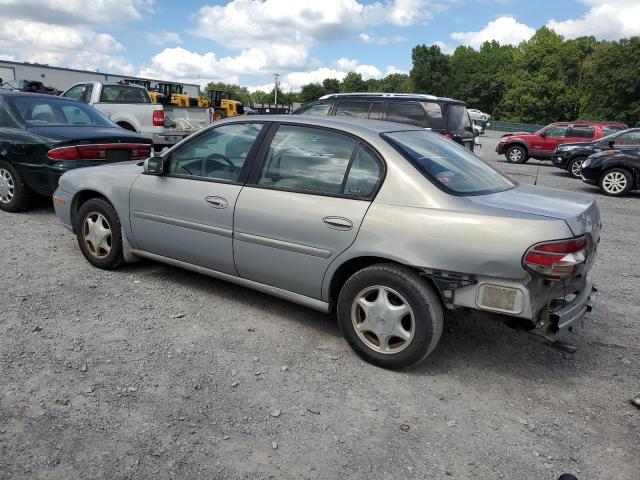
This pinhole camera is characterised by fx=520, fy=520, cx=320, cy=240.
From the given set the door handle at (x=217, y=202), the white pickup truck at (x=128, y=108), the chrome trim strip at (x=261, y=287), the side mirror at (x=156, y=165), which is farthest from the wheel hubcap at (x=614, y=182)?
the side mirror at (x=156, y=165)

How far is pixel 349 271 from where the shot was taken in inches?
139

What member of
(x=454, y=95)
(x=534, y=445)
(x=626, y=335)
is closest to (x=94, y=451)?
(x=534, y=445)

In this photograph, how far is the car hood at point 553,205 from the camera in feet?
9.89

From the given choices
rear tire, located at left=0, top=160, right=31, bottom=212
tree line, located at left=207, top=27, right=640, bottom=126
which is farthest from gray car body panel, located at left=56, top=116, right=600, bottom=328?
tree line, located at left=207, top=27, right=640, bottom=126

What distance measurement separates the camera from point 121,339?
142 inches

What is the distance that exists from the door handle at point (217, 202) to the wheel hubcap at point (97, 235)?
1308 millimetres

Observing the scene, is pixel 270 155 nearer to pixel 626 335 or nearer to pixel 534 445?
pixel 534 445

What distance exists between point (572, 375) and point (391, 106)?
865 cm

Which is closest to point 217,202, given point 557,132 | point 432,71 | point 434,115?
point 434,115

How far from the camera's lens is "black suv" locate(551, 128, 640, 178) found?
45.0 feet

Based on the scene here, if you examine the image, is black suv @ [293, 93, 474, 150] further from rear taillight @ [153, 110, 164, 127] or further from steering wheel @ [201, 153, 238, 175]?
steering wheel @ [201, 153, 238, 175]

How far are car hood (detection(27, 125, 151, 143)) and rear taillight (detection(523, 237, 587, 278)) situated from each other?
5.56 meters

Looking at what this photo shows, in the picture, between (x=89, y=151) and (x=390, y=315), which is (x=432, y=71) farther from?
(x=390, y=315)

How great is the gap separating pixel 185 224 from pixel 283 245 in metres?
0.99
